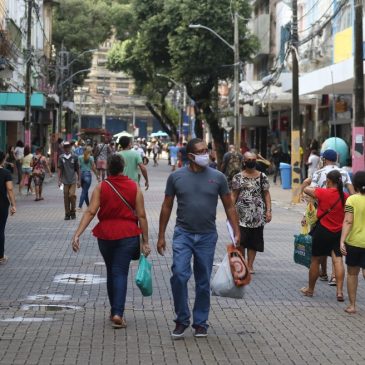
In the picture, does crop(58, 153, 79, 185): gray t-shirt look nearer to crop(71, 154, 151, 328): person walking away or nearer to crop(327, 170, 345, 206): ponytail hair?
crop(327, 170, 345, 206): ponytail hair

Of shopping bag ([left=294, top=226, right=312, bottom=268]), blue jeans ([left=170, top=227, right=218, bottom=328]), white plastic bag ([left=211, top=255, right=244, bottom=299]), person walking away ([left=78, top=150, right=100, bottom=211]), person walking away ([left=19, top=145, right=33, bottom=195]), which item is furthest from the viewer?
person walking away ([left=19, top=145, right=33, bottom=195])

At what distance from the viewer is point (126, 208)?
364 inches

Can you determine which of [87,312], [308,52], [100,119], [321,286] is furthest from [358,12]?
[100,119]

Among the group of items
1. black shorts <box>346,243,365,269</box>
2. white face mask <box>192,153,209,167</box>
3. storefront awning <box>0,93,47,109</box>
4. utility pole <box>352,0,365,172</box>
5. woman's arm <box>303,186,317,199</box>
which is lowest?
black shorts <box>346,243,365,269</box>

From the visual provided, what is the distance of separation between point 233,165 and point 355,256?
486 inches

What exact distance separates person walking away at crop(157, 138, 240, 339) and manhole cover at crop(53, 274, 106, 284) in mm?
3575

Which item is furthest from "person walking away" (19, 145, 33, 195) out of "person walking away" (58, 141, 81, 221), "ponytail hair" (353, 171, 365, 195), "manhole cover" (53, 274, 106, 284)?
"ponytail hair" (353, 171, 365, 195)

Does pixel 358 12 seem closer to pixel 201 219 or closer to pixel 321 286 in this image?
pixel 321 286

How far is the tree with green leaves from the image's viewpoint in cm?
5216

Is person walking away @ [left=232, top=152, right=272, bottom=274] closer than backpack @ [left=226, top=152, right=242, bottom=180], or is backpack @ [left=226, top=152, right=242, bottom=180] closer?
person walking away @ [left=232, top=152, right=272, bottom=274]

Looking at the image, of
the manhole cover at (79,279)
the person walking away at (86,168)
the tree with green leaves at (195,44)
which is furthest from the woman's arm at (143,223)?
the tree with green leaves at (195,44)

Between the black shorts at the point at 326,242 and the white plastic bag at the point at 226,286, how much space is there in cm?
247

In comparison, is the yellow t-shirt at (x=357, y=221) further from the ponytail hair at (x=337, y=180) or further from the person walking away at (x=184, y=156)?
the person walking away at (x=184, y=156)

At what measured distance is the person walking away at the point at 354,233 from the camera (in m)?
10.1
